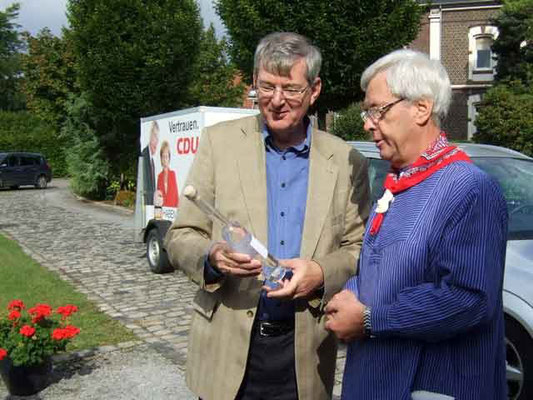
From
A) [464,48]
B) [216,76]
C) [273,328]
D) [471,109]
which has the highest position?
[464,48]

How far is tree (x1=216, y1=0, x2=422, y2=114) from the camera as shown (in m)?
11.4

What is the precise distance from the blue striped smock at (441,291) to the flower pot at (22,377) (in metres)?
3.56

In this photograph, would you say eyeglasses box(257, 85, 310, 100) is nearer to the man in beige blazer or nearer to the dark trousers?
the man in beige blazer

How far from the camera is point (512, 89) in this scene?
82.6 feet

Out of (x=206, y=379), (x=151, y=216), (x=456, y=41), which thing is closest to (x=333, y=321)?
(x=206, y=379)

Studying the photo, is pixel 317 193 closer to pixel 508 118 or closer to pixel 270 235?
pixel 270 235

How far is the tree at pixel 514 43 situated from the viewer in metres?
25.1

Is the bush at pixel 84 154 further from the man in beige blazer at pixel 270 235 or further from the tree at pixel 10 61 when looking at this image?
the tree at pixel 10 61

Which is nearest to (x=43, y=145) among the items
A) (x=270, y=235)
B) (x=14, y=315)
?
(x=14, y=315)

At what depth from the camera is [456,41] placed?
1230 inches

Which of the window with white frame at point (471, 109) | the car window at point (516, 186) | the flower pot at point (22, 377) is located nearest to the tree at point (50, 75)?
the window with white frame at point (471, 109)

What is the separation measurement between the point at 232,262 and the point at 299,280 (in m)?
0.25

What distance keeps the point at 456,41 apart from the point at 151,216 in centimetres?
2569

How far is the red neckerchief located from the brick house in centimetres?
3057
